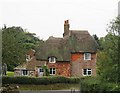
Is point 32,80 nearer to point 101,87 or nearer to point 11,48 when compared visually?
point 11,48

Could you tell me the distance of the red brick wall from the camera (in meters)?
50.4

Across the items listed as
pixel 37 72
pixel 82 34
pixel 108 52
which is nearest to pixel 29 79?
pixel 37 72

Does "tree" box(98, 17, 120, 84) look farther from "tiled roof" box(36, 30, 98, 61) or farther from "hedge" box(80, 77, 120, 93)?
"tiled roof" box(36, 30, 98, 61)

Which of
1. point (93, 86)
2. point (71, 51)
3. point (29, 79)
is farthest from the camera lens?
point (71, 51)

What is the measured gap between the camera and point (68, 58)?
164 feet

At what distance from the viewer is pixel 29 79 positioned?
134 feet

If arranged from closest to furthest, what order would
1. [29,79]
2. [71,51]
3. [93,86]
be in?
[93,86] → [29,79] → [71,51]

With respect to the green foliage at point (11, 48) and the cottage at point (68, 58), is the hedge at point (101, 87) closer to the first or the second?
the green foliage at point (11, 48)

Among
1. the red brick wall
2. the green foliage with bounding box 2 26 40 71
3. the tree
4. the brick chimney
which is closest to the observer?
the tree

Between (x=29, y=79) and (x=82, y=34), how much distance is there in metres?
13.9

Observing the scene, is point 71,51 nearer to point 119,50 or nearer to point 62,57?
point 62,57

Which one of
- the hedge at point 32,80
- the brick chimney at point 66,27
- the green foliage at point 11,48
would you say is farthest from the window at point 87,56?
the hedge at point 32,80

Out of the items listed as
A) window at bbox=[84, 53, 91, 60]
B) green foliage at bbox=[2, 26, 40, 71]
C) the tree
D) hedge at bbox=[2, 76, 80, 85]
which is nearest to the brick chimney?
window at bbox=[84, 53, 91, 60]

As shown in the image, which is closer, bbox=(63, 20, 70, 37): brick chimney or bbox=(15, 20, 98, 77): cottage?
bbox=(15, 20, 98, 77): cottage
